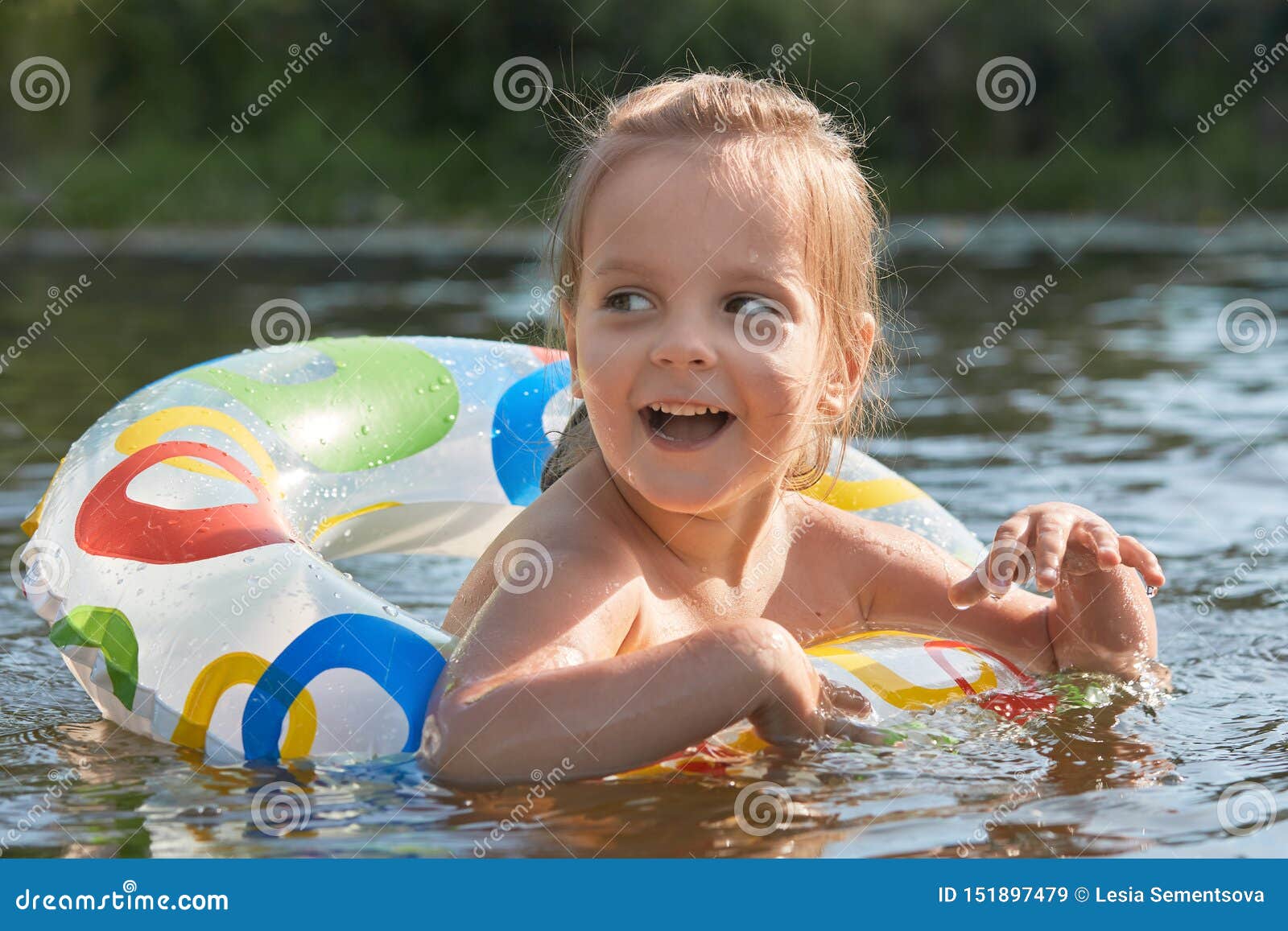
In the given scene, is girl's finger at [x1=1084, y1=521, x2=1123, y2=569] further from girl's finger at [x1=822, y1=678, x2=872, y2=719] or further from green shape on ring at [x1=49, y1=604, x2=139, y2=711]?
green shape on ring at [x1=49, y1=604, x2=139, y2=711]

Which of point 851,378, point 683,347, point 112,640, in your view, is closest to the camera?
point 683,347

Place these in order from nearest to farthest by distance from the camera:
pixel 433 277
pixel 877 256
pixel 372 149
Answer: pixel 877 256 → pixel 433 277 → pixel 372 149

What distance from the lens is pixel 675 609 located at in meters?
2.60

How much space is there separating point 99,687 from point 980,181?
15804 millimetres

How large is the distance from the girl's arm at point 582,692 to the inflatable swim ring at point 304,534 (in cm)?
13

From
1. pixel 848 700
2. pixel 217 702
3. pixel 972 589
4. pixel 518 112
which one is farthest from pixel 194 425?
pixel 518 112

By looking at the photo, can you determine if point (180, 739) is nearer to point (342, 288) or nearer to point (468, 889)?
point (468, 889)

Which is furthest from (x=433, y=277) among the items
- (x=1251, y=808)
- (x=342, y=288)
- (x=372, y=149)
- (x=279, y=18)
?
(x=1251, y=808)

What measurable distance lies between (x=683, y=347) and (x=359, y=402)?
137 centimetres

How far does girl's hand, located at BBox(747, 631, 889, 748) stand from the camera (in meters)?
2.29

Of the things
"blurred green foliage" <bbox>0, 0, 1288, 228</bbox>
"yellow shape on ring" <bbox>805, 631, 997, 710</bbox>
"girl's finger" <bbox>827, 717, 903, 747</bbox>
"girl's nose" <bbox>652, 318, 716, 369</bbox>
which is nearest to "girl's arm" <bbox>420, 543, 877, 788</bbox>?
"girl's finger" <bbox>827, 717, 903, 747</bbox>

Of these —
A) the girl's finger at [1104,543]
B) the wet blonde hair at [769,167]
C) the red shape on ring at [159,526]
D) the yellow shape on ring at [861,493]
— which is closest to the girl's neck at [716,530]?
the wet blonde hair at [769,167]

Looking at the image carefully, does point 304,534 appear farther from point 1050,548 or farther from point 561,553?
point 1050,548

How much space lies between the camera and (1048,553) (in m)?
2.50
